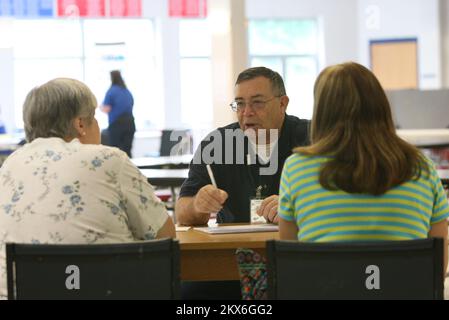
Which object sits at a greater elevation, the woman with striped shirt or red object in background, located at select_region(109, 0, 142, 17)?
red object in background, located at select_region(109, 0, 142, 17)

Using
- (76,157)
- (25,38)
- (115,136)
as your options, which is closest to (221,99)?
(115,136)

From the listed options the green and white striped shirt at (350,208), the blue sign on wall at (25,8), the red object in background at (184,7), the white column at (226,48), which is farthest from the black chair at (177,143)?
the green and white striped shirt at (350,208)

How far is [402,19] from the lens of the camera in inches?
546

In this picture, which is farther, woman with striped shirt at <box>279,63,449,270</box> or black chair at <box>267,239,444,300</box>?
woman with striped shirt at <box>279,63,449,270</box>

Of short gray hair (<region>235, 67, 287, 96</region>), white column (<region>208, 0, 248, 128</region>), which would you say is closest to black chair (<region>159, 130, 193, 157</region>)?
white column (<region>208, 0, 248, 128</region>)

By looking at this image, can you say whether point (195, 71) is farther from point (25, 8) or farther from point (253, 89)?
point (253, 89)

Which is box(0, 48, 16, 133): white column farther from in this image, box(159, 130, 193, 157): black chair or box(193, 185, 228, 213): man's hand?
box(193, 185, 228, 213): man's hand

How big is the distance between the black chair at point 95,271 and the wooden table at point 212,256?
413 millimetres

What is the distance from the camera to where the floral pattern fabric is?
2078mm

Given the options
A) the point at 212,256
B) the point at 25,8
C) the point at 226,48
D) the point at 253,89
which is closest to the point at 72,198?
the point at 212,256

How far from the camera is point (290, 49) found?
→ 14.8m

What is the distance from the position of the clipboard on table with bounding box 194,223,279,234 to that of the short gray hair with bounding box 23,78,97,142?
1.85ft

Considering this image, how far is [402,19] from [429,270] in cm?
1260

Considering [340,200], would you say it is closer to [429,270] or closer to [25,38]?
[429,270]
